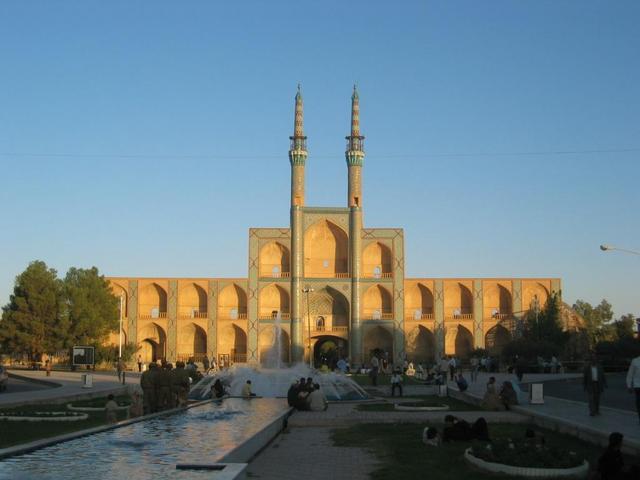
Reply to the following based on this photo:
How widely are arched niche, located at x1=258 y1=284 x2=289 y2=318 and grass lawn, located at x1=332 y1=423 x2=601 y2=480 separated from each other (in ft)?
126

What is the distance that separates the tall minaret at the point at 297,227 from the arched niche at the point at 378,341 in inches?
175

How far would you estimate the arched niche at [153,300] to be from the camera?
5309 cm

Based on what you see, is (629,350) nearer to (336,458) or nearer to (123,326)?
(123,326)

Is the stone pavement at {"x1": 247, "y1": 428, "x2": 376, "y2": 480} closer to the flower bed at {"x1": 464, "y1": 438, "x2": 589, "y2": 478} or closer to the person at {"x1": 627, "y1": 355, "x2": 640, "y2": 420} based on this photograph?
the flower bed at {"x1": 464, "y1": 438, "x2": 589, "y2": 478}

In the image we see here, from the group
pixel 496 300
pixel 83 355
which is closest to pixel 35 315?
pixel 83 355

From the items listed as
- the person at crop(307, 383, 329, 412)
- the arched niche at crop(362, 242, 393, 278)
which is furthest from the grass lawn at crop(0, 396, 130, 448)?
the arched niche at crop(362, 242, 393, 278)

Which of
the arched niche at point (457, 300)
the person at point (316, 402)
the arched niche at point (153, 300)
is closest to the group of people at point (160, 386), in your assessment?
the person at point (316, 402)

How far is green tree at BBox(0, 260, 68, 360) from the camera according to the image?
1727 inches

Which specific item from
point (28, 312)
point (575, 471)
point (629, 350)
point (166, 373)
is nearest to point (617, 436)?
point (575, 471)

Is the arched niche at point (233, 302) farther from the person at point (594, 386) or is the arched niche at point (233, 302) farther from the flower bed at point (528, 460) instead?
the flower bed at point (528, 460)

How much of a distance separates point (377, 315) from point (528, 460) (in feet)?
144

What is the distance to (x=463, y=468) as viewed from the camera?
9.22 meters

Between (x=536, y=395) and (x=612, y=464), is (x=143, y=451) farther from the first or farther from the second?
(x=536, y=395)

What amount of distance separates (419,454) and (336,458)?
3.46 feet
